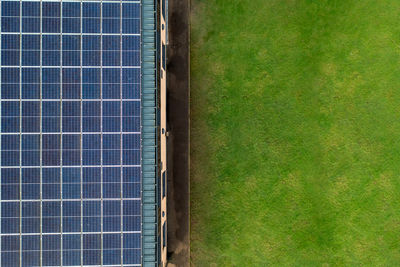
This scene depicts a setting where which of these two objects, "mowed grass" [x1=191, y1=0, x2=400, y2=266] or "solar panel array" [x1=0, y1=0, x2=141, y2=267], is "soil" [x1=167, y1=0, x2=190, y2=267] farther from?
"solar panel array" [x1=0, y1=0, x2=141, y2=267]

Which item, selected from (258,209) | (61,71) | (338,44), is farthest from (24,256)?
(338,44)

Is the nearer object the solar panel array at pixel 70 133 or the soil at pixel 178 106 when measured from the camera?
the solar panel array at pixel 70 133

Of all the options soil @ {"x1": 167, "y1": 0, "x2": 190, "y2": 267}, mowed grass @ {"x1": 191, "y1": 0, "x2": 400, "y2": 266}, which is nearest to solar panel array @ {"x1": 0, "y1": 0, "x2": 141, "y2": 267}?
soil @ {"x1": 167, "y1": 0, "x2": 190, "y2": 267}

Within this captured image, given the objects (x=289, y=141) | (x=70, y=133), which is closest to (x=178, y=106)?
(x=70, y=133)

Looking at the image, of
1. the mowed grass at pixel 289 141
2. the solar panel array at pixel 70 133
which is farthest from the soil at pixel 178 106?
the solar panel array at pixel 70 133

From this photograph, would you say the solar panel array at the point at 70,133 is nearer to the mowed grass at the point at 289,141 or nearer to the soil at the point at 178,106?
the soil at the point at 178,106

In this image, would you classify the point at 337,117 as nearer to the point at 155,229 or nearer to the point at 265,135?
the point at 265,135
